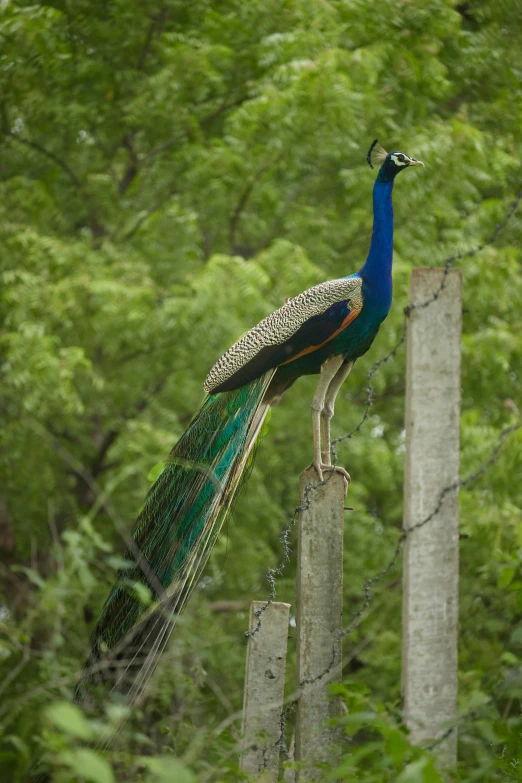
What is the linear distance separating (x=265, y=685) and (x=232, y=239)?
5233 mm

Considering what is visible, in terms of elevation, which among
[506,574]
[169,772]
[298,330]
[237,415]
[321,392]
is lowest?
[169,772]

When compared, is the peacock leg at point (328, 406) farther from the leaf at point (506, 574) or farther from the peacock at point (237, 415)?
the leaf at point (506, 574)

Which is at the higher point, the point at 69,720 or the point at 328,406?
the point at 328,406

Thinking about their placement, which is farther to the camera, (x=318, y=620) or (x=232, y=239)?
(x=232, y=239)

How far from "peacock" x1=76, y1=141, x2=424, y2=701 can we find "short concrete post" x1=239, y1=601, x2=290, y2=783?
615 mm

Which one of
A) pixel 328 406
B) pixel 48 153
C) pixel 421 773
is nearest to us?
pixel 421 773

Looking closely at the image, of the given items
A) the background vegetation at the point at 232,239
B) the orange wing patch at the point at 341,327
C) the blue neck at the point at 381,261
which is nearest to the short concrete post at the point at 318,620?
the orange wing patch at the point at 341,327

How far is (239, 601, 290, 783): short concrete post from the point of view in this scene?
8.96 feet

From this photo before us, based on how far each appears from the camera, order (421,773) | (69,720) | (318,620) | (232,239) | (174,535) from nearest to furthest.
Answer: (69,720), (421,773), (318,620), (174,535), (232,239)

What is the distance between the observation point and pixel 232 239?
7633 millimetres

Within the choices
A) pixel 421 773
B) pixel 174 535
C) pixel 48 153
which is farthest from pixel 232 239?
pixel 421 773

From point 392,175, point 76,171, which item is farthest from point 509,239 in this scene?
point 392,175

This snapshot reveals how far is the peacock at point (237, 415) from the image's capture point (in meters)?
3.49

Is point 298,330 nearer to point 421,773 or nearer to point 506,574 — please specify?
point 506,574
